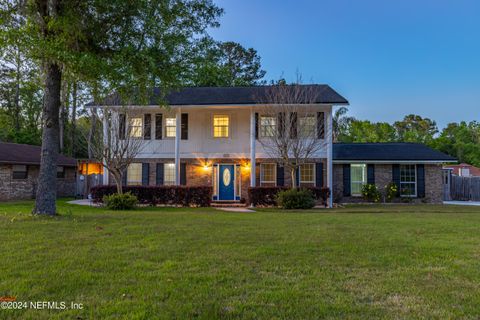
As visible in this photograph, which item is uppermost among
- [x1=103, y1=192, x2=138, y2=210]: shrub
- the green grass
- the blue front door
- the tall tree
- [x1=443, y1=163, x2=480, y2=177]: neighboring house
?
the tall tree

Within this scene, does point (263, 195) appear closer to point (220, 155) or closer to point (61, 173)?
point (220, 155)

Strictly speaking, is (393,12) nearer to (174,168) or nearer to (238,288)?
(174,168)

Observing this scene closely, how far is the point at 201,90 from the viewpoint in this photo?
18.6 metres

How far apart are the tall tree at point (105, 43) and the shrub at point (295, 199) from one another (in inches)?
266

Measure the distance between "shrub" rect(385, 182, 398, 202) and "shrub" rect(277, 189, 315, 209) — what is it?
18.6ft

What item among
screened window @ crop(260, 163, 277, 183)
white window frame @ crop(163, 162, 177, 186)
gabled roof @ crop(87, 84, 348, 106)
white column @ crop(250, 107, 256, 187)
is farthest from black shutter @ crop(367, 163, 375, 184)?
white window frame @ crop(163, 162, 177, 186)

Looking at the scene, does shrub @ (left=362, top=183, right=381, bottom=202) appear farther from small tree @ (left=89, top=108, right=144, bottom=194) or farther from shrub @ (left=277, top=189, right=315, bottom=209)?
small tree @ (left=89, top=108, right=144, bottom=194)

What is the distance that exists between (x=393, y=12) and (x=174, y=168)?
1593 cm

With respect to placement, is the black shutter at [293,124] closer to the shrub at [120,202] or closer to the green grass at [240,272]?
the shrub at [120,202]

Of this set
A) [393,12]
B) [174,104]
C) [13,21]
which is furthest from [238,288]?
[393,12]

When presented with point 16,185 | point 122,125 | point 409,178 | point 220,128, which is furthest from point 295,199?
point 16,185

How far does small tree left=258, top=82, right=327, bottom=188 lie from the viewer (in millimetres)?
14797

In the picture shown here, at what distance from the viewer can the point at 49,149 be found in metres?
9.93

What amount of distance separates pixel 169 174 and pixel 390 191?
11669 mm
